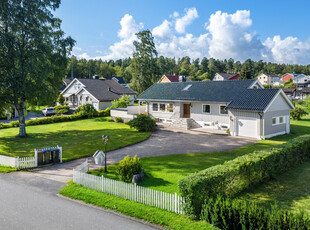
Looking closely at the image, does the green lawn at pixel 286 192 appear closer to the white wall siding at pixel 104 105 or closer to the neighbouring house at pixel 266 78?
the white wall siding at pixel 104 105

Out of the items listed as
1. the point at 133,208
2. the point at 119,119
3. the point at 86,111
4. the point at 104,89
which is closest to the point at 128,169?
the point at 133,208

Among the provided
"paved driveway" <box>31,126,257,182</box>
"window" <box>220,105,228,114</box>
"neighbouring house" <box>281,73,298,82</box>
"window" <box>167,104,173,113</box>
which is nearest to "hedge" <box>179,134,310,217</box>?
"paved driveway" <box>31,126,257,182</box>

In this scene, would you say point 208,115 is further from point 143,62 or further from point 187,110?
point 143,62

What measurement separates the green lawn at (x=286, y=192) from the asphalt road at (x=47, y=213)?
17.9ft

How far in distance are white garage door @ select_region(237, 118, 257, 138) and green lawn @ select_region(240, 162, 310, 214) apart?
9.67m

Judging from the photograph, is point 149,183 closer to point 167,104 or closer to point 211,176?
point 211,176

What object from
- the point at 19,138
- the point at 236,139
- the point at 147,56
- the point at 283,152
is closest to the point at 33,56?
the point at 19,138

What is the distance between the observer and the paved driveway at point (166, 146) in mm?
15285

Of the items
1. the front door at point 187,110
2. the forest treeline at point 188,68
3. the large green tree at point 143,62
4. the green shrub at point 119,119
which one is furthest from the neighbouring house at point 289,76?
the green shrub at point 119,119

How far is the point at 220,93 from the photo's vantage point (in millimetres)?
28594

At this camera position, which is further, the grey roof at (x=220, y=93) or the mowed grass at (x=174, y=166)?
the grey roof at (x=220, y=93)

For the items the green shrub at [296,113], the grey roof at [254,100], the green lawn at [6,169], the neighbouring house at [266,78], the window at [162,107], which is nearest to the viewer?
the green lawn at [6,169]

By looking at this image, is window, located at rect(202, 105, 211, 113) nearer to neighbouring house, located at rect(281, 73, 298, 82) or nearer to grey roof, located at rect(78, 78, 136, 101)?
grey roof, located at rect(78, 78, 136, 101)

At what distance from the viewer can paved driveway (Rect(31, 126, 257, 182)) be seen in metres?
15.3
